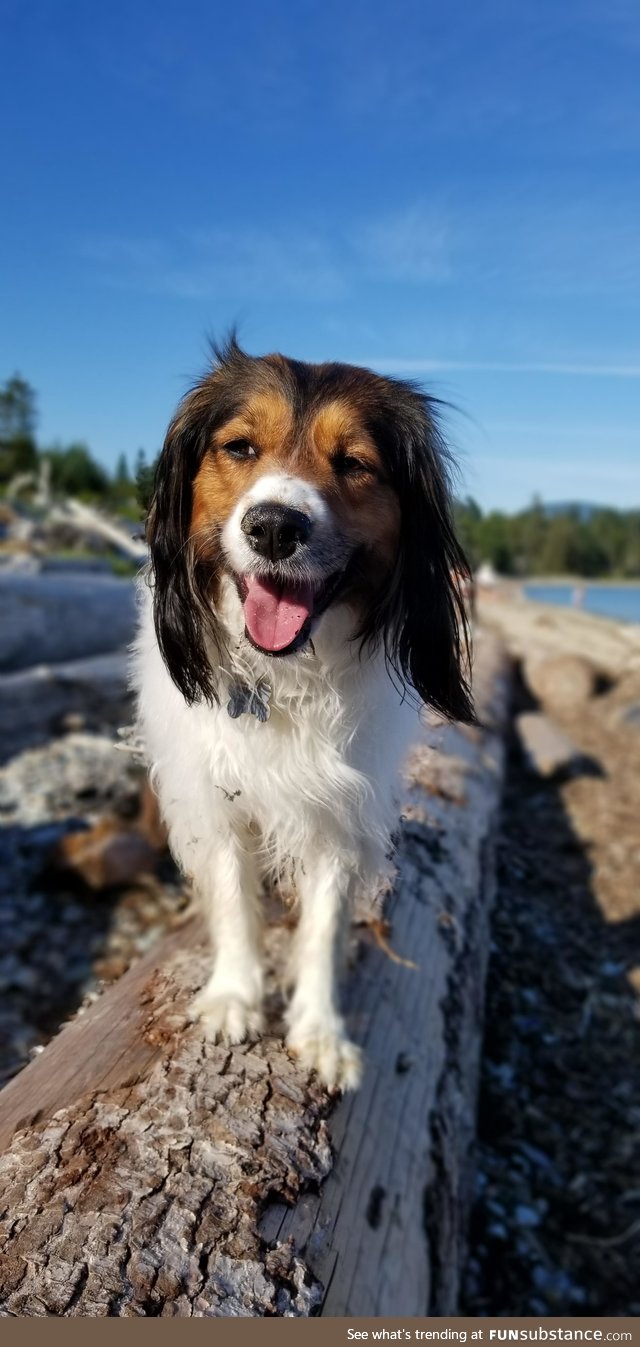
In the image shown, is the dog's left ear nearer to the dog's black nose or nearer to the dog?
the dog

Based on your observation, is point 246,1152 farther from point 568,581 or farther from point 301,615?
point 568,581

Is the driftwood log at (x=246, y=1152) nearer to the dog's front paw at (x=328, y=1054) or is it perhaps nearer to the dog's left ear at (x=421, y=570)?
the dog's front paw at (x=328, y=1054)

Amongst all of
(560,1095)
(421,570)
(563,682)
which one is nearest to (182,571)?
(421,570)

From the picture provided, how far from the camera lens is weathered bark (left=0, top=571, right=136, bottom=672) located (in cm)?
952

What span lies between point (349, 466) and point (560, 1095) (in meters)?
3.12

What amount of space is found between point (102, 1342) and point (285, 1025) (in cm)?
120

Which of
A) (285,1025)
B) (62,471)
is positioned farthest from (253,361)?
(62,471)

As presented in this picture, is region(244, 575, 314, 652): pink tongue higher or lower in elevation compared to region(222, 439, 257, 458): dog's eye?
lower

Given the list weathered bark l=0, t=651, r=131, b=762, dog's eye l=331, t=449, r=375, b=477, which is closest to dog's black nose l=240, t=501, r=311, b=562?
dog's eye l=331, t=449, r=375, b=477

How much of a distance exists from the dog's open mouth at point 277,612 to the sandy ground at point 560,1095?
8.06 feet

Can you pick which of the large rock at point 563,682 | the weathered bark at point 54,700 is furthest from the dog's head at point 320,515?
the large rock at point 563,682

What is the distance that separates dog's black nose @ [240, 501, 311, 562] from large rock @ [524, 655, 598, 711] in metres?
9.53

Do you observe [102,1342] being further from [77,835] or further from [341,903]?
[77,835]

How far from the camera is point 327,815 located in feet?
8.34
